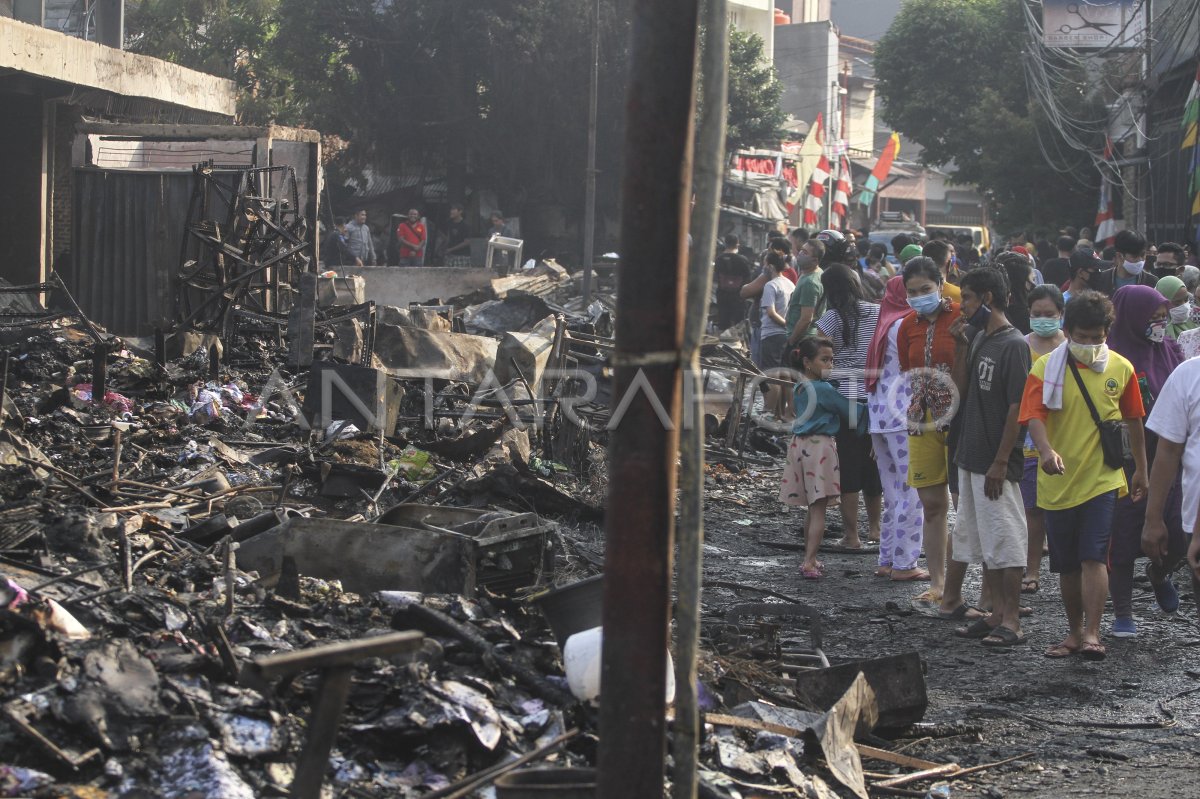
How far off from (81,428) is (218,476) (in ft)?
6.21

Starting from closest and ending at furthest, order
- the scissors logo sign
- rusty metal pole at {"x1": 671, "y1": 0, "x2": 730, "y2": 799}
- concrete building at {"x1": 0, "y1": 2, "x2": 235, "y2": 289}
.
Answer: rusty metal pole at {"x1": 671, "y1": 0, "x2": 730, "y2": 799} < concrete building at {"x1": 0, "y1": 2, "x2": 235, "y2": 289} < the scissors logo sign

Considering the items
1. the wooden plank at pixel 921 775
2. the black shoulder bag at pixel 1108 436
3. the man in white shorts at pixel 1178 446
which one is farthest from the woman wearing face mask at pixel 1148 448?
the wooden plank at pixel 921 775

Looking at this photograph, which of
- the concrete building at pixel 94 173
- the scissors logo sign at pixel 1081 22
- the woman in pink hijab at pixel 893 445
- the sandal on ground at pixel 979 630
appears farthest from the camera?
the scissors logo sign at pixel 1081 22

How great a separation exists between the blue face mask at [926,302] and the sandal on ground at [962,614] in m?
1.70

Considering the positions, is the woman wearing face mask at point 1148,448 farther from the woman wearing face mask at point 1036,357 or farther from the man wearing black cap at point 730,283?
the man wearing black cap at point 730,283

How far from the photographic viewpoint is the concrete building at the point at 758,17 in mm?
58312

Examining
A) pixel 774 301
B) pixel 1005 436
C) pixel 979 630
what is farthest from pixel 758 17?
pixel 979 630

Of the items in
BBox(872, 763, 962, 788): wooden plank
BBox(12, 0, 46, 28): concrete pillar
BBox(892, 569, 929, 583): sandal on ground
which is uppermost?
BBox(12, 0, 46, 28): concrete pillar

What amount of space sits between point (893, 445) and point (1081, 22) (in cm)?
2156

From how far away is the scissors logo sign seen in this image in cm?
2655

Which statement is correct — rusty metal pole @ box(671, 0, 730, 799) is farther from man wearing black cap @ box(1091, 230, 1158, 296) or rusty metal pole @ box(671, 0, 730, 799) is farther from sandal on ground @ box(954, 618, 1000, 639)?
man wearing black cap @ box(1091, 230, 1158, 296)

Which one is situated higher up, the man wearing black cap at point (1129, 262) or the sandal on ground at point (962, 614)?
the man wearing black cap at point (1129, 262)

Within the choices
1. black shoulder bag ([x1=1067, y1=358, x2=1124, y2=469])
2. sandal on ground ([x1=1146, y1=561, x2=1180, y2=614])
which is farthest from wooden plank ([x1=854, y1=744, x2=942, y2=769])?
sandal on ground ([x1=1146, y1=561, x2=1180, y2=614])

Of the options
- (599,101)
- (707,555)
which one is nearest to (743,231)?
(599,101)
